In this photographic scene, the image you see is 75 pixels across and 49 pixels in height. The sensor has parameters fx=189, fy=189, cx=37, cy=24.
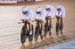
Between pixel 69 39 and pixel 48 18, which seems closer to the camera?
pixel 48 18

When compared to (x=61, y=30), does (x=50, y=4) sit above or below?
above

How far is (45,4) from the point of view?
160 cm

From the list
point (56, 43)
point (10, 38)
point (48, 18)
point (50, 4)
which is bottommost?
point (56, 43)

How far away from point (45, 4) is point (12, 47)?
47 centimetres

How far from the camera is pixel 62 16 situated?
1.76m

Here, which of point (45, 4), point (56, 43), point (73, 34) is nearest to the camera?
point (45, 4)

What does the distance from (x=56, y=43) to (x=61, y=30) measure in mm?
150

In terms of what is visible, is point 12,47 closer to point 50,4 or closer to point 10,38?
point 10,38

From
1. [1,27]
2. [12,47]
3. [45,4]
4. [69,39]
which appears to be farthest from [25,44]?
[69,39]

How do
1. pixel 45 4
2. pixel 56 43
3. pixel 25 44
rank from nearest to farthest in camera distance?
1. pixel 25 44
2. pixel 45 4
3. pixel 56 43

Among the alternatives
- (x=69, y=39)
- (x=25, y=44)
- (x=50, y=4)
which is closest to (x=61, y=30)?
(x=69, y=39)

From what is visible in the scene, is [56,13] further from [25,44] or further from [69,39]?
[25,44]

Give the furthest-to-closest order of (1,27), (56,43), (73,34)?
(73,34) < (56,43) < (1,27)

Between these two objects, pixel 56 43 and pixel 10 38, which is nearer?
pixel 10 38
